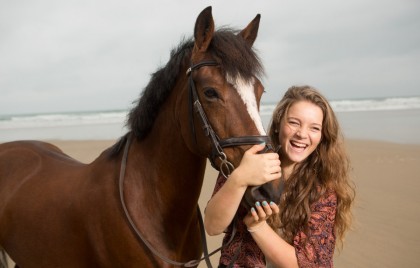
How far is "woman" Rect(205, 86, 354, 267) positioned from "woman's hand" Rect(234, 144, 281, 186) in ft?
0.53

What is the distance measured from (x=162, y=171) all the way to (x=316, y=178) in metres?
0.88

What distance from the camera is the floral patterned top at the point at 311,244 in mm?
1673

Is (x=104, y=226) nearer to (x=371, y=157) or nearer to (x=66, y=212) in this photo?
(x=66, y=212)

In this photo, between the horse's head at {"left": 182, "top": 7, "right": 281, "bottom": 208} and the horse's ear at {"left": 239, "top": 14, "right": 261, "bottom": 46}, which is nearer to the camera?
the horse's head at {"left": 182, "top": 7, "right": 281, "bottom": 208}

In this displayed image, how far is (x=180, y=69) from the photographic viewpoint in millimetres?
1852

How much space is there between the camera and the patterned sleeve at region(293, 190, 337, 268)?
65.6 inches

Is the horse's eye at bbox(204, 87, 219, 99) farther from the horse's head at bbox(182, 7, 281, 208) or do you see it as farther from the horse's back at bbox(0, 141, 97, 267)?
the horse's back at bbox(0, 141, 97, 267)

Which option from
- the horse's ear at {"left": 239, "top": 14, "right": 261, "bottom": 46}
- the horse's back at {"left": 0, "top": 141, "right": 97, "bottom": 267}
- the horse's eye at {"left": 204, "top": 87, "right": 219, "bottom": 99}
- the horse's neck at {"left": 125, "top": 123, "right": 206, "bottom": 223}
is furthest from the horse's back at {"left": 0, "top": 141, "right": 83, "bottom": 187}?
the horse's ear at {"left": 239, "top": 14, "right": 261, "bottom": 46}

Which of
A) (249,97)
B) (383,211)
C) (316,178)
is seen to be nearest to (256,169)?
(249,97)

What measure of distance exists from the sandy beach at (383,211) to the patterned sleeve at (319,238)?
1289mm

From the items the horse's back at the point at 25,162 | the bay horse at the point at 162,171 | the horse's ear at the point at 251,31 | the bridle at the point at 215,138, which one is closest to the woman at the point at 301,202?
the bridle at the point at 215,138

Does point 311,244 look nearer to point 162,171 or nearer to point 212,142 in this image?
point 212,142

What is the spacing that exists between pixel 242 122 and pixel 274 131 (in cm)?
70

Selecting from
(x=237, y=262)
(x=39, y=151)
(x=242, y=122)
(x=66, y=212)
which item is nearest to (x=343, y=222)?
(x=237, y=262)
